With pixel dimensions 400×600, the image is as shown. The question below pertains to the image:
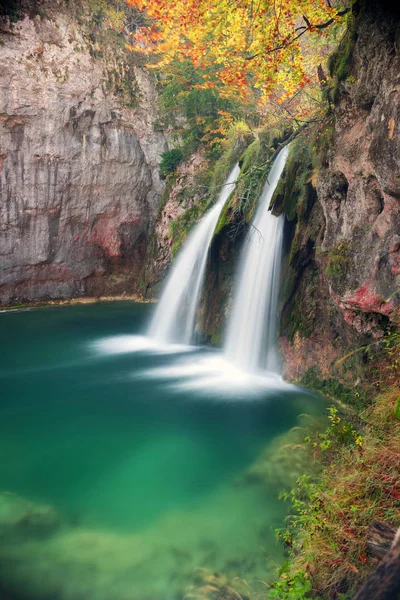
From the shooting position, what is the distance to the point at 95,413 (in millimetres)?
7031

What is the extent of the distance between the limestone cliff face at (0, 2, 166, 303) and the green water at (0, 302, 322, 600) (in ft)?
23.8

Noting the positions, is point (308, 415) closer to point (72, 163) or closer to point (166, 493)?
A: point (166, 493)

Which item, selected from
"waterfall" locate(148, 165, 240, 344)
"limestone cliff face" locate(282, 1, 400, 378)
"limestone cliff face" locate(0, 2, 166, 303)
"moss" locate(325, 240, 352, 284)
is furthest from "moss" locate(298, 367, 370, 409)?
"limestone cliff face" locate(0, 2, 166, 303)

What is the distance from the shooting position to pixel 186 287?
1171 cm

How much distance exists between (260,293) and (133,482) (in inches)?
193

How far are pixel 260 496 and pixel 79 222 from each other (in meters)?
13.4

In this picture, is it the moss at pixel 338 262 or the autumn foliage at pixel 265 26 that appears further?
the moss at pixel 338 262

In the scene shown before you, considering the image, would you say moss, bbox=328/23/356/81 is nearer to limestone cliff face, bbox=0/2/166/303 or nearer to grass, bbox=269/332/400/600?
grass, bbox=269/332/400/600

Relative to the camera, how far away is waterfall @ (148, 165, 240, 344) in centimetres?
1138

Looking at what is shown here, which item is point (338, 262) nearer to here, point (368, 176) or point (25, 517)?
point (368, 176)

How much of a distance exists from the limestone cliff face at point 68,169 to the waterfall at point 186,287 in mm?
4930

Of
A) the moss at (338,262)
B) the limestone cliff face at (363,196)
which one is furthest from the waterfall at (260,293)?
the moss at (338,262)

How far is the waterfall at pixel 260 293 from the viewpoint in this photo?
8.70 m

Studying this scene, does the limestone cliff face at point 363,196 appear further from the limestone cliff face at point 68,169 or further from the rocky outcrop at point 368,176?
the limestone cliff face at point 68,169
